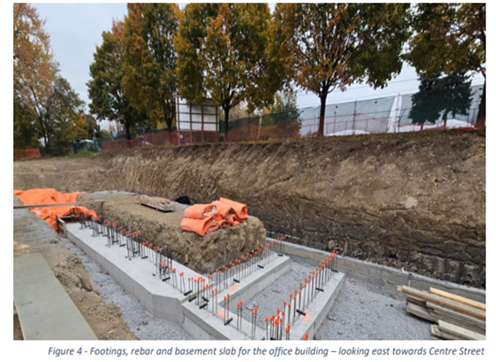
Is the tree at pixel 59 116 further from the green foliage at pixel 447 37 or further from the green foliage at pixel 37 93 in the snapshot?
the green foliage at pixel 447 37

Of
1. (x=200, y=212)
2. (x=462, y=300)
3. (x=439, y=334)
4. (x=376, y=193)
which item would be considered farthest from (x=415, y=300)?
(x=200, y=212)

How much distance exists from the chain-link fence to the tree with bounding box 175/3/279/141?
216 cm

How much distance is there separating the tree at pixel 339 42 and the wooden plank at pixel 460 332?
8578mm

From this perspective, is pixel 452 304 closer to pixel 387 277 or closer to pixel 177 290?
pixel 387 277

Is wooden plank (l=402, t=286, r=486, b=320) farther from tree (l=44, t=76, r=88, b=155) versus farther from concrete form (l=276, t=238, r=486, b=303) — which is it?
tree (l=44, t=76, r=88, b=155)

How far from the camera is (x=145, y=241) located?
6.89 metres

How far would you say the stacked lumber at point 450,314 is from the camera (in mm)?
4199

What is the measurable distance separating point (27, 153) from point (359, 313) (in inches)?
1222

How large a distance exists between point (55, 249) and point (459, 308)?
29.0 feet

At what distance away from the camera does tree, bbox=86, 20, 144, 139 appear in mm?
19109

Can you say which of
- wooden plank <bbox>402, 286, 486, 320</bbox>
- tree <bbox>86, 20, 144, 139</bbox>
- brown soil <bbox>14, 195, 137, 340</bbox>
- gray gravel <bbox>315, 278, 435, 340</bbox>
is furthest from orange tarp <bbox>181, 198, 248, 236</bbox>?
tree <bbox>86, 20, 144, 139</bbox>

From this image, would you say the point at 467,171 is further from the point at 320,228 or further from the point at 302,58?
the point at 302,58

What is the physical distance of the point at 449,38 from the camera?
Answer: 704 centimetres

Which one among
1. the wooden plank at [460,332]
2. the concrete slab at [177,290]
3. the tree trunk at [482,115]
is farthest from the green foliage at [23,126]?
the tree trunk at [482,115]
